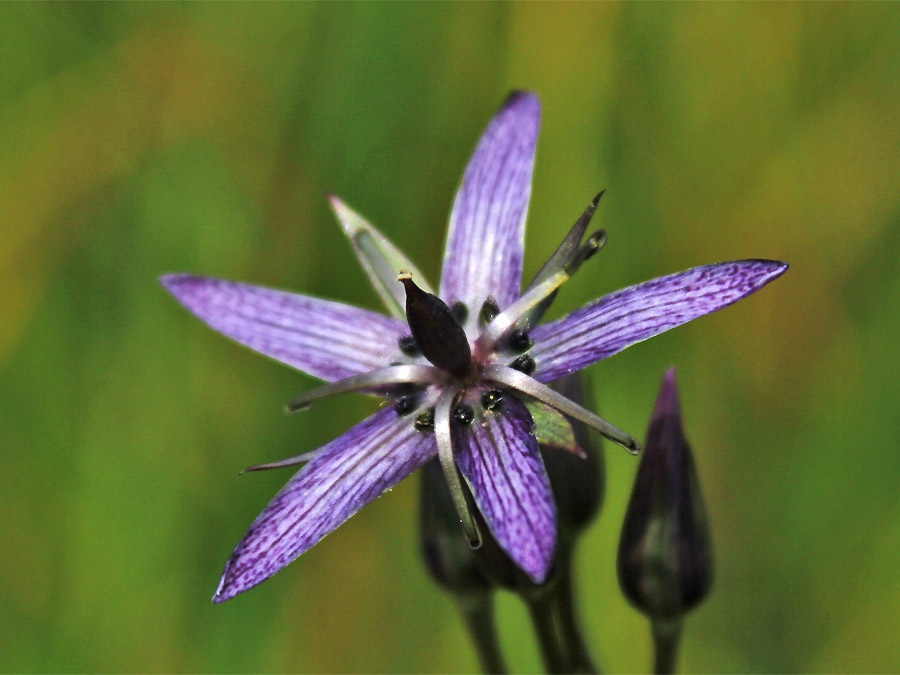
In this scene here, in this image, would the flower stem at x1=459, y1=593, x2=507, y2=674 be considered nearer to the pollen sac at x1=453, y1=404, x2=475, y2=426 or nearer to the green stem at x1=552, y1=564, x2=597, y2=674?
the green stem at x1=552, y1=564, x2=597, y2=674

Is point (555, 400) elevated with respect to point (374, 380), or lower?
lower

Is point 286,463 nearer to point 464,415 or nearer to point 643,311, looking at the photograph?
point 464,415

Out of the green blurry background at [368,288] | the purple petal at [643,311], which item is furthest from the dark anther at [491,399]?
the green blurry background at [368,288]

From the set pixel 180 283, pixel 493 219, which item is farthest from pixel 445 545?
pixel 180 283

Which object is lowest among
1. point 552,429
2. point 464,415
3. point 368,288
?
point 552,429

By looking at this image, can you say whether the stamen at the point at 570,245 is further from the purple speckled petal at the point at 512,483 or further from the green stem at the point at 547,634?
the green stem at the point at 547,634

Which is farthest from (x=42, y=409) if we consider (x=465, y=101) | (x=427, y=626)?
(x=465, y=101)

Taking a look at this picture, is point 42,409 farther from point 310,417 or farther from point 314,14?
point 314,14
